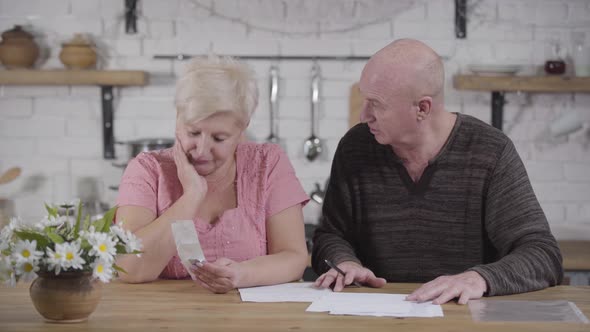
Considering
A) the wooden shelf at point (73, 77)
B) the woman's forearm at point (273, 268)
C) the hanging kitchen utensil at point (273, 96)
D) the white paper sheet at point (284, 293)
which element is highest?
the wooden shelf at point (73, 77)

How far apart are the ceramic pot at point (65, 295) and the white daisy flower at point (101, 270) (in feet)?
0.16

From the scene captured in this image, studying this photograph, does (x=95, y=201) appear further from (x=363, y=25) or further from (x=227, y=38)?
(x=363, y=25)

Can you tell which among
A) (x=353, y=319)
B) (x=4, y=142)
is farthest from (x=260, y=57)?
(x=353, y=319)

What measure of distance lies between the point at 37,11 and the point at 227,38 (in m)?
0.85

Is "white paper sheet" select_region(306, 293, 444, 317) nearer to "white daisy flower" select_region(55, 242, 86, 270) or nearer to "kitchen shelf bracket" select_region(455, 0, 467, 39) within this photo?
"white daisy flower" select_region(55, 242, 86, 270)

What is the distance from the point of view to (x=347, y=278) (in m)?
2.22

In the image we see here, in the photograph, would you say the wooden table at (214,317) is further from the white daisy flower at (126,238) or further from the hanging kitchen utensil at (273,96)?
the hanging kitchen utensil at (273,96)

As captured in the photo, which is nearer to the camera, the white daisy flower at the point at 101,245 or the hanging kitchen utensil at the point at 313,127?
the white daisy flower at the point at 101,245

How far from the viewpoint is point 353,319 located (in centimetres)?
190

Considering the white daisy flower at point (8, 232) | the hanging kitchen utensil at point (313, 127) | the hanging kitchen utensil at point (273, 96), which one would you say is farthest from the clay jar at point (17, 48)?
the white daisy flower at point (8, 232)

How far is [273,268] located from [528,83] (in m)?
2.09

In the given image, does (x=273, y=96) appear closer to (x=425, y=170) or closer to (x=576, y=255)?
(x=576, y=255)

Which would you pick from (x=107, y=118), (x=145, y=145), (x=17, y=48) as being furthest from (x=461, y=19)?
(x=17, y=48)

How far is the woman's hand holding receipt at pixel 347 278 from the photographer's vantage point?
7.26 ft
